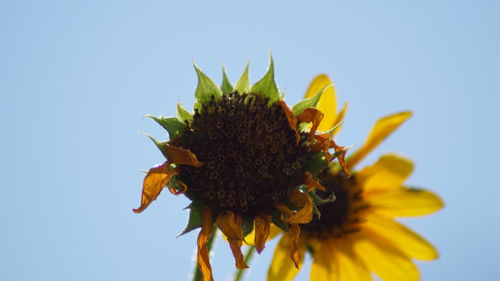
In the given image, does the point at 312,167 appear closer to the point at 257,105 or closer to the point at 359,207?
the point at 257,105

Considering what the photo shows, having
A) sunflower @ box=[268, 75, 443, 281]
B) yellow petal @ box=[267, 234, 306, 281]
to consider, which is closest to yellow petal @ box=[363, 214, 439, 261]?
sunflower @ box=[268, 75, 443, 281]

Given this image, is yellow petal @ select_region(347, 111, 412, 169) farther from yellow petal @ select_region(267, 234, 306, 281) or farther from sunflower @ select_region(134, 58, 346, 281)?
sunflower @ select_region(134, 58, 346, 281)

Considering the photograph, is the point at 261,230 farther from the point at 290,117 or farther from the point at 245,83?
the point at 245,83

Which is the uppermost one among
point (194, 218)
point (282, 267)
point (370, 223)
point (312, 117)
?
point (312, 117)

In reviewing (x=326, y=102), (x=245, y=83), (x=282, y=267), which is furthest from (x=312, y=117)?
(x=282, y=267)

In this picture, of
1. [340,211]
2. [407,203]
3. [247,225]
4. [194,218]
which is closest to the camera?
[194,218]

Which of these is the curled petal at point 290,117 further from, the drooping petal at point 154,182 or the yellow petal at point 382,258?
the yellow petal at point 382,258

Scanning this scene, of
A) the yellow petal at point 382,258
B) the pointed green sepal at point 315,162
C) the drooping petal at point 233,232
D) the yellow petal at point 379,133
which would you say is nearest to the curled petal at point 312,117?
the pointed green sepal at point 315,162
